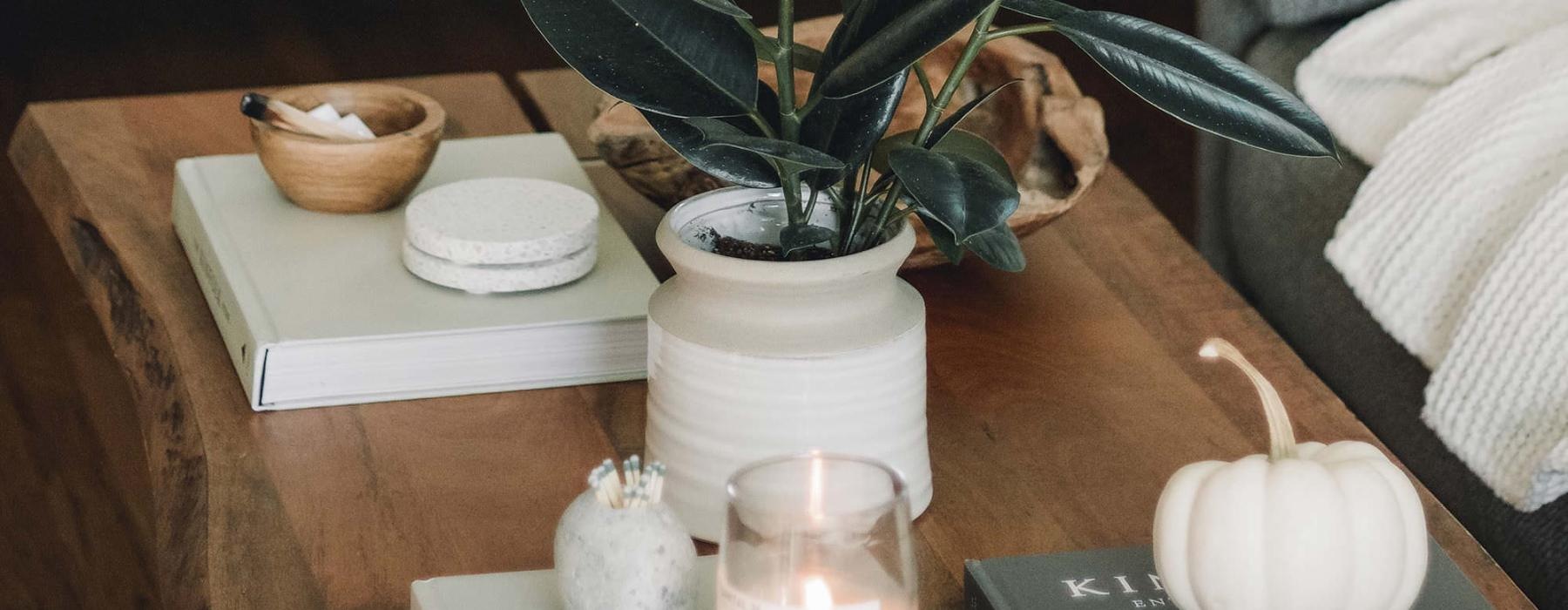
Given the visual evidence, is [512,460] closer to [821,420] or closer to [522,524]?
[522,524]

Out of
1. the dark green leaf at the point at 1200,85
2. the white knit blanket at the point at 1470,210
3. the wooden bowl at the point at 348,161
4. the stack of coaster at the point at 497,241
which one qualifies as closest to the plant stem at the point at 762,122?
the dark green leaf at the point at 1200,85

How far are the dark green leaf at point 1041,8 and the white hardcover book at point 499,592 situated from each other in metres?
0.23

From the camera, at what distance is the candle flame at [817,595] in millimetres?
476

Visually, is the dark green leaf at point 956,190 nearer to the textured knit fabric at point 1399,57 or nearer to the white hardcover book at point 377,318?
the white hardcover book at point 377,318

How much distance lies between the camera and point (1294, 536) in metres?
0.56

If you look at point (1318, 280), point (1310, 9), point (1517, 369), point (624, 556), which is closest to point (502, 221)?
point (624, 556)

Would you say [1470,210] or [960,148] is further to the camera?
[1470,210]

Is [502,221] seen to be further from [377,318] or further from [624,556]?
[624,556]

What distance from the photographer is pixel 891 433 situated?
67cm

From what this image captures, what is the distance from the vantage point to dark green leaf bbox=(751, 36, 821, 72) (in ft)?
2.02

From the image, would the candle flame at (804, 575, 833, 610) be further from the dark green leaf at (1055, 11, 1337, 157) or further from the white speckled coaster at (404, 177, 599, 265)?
the white speckled coaster at (404, 177, 599, 265)

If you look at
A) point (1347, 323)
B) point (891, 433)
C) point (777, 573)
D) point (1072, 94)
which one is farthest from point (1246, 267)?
point (777, 573)

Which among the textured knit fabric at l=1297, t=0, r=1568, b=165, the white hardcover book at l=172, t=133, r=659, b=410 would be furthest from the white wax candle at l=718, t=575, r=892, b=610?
the textured knit fabric at l=1297, t=0, r=1568, b=165

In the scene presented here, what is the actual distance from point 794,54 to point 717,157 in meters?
0.07
